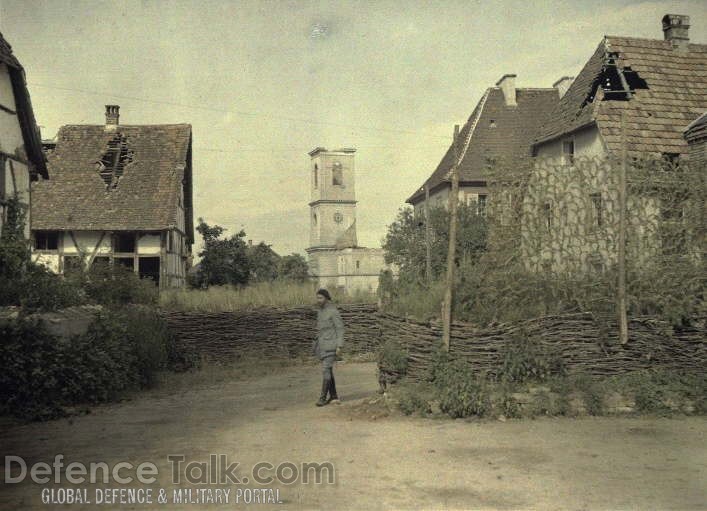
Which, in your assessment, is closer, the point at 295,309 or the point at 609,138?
the point at 295,309

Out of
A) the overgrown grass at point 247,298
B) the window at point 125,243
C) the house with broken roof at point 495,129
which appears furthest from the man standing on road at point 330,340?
the house with broken roof at point 495,129

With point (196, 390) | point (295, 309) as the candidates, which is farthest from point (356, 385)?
point (295, 309)

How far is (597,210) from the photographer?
413 inches

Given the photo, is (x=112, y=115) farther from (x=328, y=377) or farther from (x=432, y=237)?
(x=328, y=377)

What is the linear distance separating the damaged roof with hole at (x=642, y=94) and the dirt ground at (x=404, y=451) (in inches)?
578

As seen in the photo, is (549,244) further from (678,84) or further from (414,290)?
(678,84)

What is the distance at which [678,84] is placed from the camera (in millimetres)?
23406

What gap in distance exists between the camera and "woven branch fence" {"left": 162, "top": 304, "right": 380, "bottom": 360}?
18250mm

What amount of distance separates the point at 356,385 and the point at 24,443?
6.37m

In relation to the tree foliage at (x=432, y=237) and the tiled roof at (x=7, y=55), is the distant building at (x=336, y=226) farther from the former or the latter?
the tiled roof at (x=7, y=55)

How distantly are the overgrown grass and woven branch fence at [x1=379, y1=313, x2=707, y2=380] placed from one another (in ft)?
32.5

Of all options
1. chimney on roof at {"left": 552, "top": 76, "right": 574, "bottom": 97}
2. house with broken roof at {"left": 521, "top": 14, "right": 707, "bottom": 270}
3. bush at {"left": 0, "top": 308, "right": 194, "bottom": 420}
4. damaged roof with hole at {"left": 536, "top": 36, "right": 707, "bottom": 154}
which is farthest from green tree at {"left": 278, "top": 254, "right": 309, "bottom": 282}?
bush at {"left": 0, "top": 308, "right": 194, "bottom": 420}

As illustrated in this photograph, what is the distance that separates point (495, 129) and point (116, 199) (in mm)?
19401

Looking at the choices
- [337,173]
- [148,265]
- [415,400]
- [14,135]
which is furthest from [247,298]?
[337,173]
